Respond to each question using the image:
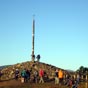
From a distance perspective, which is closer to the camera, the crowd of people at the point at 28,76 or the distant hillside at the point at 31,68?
the crowd of people at the point at 28,76

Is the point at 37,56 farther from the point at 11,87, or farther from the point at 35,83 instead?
the point at 11,87

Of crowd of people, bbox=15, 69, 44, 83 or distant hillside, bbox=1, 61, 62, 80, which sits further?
distant hillside, bbox=1, 61, 62, 80

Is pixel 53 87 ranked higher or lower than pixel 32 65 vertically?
lower

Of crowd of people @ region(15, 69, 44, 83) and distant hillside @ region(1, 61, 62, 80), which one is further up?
distant hillside @ region(1, 61, 62, 80)

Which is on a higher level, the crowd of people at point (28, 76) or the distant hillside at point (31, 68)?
the distant hillside at point (31, 68)

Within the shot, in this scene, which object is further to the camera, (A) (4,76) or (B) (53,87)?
(A) (4,76)

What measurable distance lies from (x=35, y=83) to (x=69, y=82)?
17.4ft

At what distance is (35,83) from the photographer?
5091 centimetres

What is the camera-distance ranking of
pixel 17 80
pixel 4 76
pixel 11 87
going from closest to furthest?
pixel 11 87 → pixel 17 80 → pixel 4 76

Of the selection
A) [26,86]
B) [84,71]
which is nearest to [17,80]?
[26,86]

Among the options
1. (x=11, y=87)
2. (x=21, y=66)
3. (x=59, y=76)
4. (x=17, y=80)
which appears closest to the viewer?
(x=11, y=87)

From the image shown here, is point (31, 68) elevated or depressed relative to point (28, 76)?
elevated

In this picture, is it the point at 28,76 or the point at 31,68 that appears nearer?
the point at 28,76

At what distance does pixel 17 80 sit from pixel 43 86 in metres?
7.32
